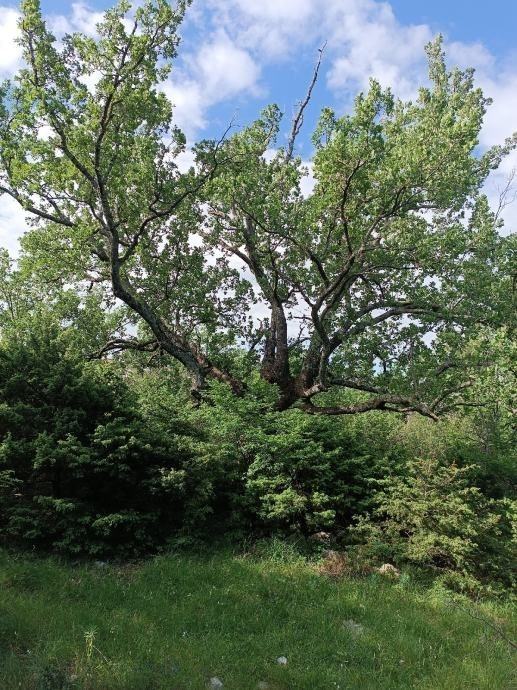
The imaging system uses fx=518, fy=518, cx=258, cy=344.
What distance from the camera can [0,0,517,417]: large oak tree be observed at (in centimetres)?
976

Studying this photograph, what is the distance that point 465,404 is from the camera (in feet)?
37.7

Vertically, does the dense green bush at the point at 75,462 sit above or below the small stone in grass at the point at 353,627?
above

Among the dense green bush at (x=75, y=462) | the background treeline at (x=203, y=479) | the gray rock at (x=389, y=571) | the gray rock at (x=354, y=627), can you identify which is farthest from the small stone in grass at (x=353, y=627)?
the dense green bush at (x=75, y=462)

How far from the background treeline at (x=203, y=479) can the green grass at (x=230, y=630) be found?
0.67 metres

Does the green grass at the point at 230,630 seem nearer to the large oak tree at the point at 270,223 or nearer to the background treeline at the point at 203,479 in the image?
the background treeline at the point at 203,479

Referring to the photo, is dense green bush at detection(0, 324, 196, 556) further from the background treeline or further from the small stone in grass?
the small stone in grass

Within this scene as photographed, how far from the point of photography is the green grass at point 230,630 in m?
4.91

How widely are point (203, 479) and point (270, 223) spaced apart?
242 inches

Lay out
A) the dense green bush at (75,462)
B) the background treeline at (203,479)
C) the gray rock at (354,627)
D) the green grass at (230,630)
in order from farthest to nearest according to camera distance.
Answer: the background treeline at (203,479)
the dense green bush at (75,462)
the gray rock at (354,627)
the green grass at (230,630)

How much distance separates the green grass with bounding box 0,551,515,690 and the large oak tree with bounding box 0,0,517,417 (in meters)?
5.37

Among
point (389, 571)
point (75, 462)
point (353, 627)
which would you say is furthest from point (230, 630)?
point (75, 462)

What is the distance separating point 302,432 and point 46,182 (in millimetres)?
7561

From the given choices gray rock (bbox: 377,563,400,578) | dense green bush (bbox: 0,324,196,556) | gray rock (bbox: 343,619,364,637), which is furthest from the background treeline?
gray rock (bbox: 343,619,364,637)

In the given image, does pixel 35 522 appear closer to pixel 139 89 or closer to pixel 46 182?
pixel 46 182
